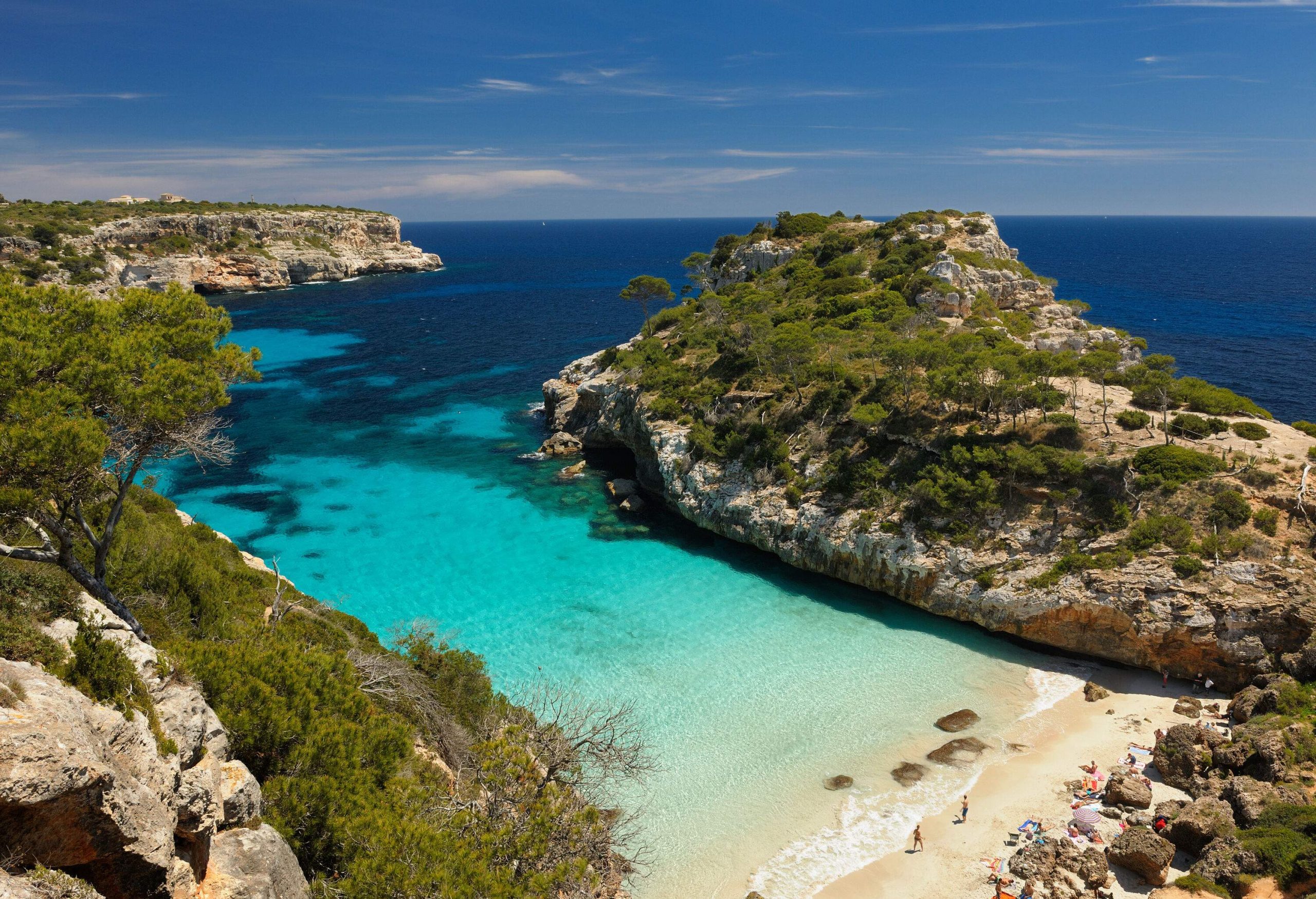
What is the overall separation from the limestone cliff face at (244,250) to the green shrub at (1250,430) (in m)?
101

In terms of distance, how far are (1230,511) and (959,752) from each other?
13.1 metres

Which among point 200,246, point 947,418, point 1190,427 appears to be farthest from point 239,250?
point 1190,427

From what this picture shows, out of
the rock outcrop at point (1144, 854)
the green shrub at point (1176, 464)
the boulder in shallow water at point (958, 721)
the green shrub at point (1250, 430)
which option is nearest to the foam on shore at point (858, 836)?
the boulder in shallow water at point (958, 721)

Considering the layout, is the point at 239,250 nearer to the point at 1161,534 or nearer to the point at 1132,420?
the point at 1132,420

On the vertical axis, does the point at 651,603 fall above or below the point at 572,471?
below

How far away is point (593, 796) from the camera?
1723 cm

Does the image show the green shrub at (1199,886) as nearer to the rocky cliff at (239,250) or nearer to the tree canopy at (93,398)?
the tree canopy at (93,398)

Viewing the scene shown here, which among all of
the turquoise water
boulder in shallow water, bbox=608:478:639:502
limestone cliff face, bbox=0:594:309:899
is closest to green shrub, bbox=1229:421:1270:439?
the turquoise water

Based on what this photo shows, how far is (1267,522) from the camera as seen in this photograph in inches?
896

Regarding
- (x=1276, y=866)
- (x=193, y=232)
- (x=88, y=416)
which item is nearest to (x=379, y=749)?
(x=88, y=416)

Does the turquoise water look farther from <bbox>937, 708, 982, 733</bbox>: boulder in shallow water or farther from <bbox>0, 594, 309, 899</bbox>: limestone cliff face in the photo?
<bbox>0, 594, 309, 899</bbox>: limestone cliff face

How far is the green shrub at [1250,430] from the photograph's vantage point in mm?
26234

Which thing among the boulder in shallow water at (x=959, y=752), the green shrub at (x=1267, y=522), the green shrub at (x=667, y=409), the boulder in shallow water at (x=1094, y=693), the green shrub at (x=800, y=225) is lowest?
the boulder in shallow water at (x=959, y=752)

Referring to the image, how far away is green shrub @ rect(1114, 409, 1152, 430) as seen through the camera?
2754 cm
